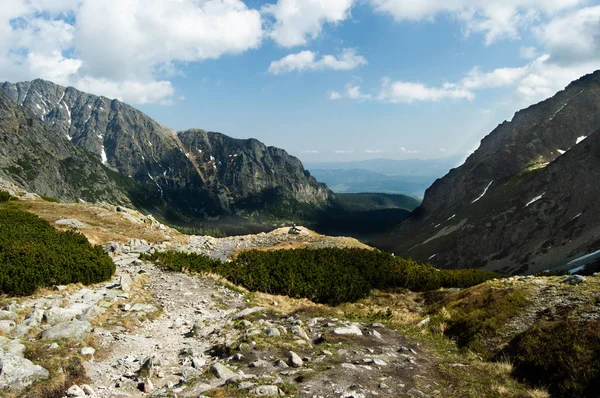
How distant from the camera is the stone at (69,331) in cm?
1304

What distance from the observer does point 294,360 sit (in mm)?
12656

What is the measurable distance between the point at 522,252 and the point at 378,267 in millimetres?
112776

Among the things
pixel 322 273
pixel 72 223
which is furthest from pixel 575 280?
pixel 72 223

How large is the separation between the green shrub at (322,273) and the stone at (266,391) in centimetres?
1801

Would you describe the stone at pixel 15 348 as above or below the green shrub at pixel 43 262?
below

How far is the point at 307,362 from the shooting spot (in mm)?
A: 12977

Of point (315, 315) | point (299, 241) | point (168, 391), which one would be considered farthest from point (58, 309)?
point (299, 241)

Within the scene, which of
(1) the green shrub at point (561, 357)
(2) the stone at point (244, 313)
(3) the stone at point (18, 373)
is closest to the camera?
(3) the stone at point (18, 373)

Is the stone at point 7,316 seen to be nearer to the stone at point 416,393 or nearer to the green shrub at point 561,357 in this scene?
the stone at point 416,393

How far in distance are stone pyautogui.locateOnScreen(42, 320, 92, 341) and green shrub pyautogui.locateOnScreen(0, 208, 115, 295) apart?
6.82 m

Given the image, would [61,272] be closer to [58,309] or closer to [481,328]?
[58,309]

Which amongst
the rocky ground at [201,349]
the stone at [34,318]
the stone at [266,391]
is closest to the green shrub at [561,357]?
the rocky ground at [201,349]

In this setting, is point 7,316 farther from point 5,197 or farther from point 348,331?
point 5,197

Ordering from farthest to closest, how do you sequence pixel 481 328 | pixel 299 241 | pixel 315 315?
1. pixel 299 241
2. pixel 315 315
3. pixel 481 328
